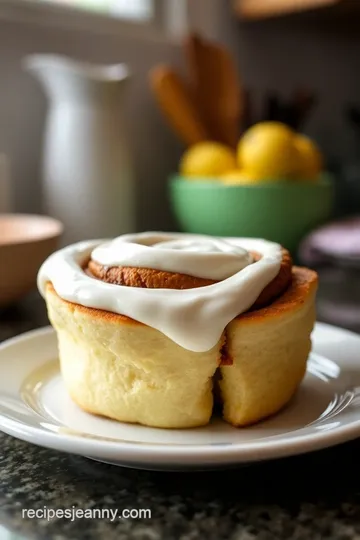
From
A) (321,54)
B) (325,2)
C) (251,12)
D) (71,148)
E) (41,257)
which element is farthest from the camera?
(321,54)

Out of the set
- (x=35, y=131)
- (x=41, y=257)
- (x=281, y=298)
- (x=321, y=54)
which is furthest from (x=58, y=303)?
(x=321, y=54)

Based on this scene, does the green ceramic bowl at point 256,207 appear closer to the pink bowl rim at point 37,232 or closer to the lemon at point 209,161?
the lemon at point 209,161

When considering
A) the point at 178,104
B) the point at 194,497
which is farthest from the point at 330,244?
the point at 194,497

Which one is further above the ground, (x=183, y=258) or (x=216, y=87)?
(x=216, y=87)

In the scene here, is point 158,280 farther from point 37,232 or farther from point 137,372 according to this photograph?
point 37,232

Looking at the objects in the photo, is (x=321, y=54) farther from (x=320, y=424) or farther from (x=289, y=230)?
(x=320, y=424)

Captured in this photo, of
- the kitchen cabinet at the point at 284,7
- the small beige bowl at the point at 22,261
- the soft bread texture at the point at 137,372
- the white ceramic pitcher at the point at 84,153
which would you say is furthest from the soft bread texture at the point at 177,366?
the kitchen cabinet at the point at 284,7
